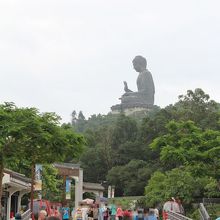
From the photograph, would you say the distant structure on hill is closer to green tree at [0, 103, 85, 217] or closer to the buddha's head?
the buddha's head

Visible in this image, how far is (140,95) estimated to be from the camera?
419 ft

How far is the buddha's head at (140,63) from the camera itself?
423 ft

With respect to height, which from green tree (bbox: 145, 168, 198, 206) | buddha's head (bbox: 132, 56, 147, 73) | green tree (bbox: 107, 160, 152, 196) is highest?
buddha's head (bbox: 132, 56, 147, 73)

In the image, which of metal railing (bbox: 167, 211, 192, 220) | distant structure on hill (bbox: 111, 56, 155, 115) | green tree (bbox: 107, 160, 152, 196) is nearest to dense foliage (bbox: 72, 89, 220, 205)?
green tree (bbox: 107, 160, 152, 196)

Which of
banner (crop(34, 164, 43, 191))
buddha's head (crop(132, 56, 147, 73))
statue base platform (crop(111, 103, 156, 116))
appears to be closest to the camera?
banner (crop(34, 164, 43, 191))

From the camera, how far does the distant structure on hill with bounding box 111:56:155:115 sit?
4973 inches

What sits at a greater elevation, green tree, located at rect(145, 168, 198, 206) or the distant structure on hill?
the distant structure on hill

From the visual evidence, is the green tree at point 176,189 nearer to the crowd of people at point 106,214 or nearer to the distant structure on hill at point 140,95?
the crowd of people at point 106,214

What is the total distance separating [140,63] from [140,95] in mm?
6720

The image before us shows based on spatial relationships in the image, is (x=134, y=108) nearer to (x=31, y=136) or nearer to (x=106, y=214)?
(x=106, y=214)

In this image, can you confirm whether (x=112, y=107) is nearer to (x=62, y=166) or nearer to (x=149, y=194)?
(x=62, y=166)

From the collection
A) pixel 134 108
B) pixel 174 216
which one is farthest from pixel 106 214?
pixel 134 108

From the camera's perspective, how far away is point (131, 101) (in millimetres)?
127062

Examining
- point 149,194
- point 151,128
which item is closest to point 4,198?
point 149,194
